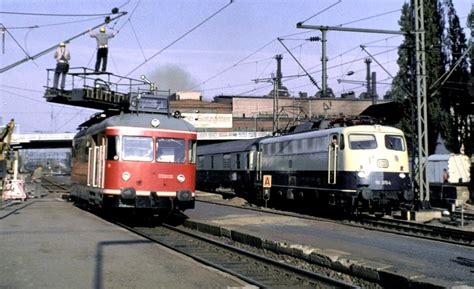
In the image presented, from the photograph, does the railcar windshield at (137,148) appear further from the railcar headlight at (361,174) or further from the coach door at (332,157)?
the railcar headlight at (361,174)

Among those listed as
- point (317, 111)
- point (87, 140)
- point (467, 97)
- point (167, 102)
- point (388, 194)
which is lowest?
point (388, 194)

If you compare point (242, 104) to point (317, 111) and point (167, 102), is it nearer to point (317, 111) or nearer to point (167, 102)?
point (317, 111)

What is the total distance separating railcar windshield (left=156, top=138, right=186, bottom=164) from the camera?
16422 millimetres

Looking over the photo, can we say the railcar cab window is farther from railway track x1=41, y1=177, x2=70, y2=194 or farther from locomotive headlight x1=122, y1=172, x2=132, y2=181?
railway track x1=41, y1=177, x2=70, y2=194

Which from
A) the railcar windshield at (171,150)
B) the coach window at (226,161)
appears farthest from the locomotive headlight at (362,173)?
the coach window at (226,161)

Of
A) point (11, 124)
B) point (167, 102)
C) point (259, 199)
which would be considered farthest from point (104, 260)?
point (11, 124)

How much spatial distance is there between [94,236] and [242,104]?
3376 inches

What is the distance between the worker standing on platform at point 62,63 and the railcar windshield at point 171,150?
654 centimetres

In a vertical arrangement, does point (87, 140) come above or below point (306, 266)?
above

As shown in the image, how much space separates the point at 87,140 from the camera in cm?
1956

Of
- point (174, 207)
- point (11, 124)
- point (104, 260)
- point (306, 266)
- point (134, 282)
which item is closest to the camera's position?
point (134, 282)

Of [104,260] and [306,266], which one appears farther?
[306,266]

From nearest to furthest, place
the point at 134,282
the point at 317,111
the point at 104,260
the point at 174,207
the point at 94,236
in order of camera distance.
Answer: the point at 134,282 < the point at 104,260 < the point at 94,236 < the point at 174,207 < the point at 317,111

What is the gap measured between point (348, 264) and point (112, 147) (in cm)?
867
